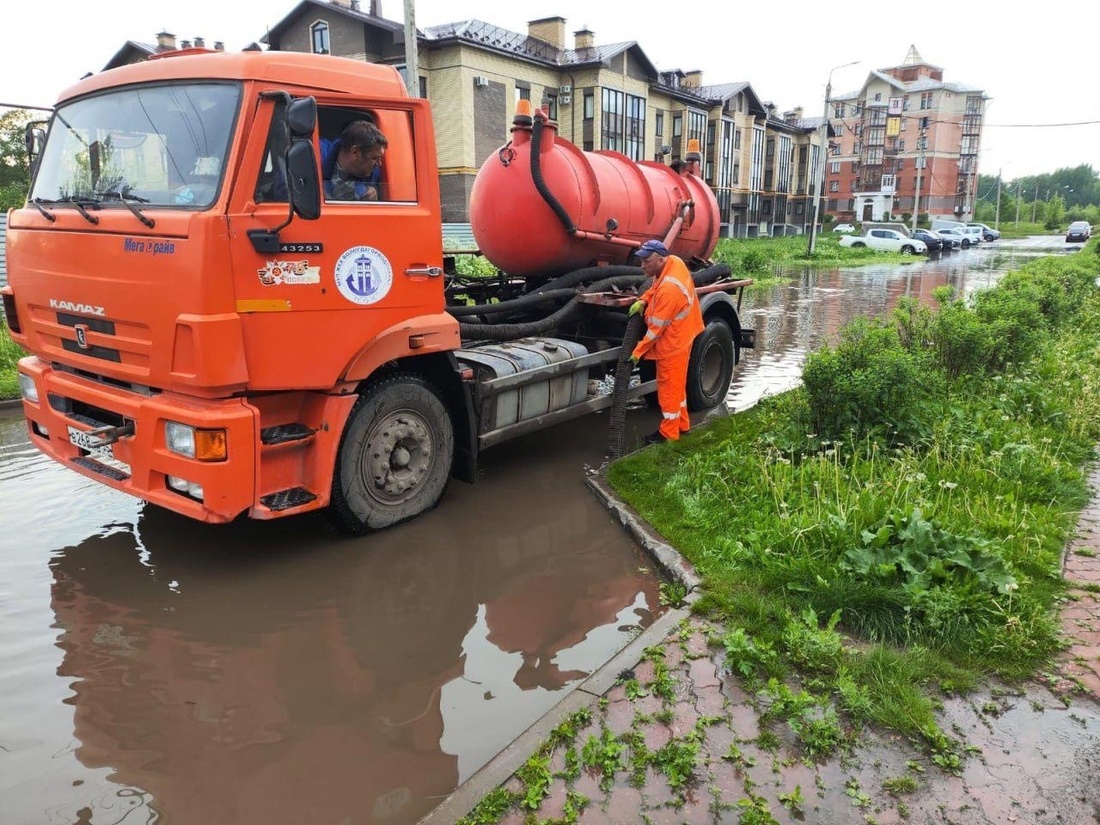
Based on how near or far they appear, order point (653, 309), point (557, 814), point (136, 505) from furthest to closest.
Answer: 1. point (653, 309)
2. point (136, 505)
3. point (557, 814)

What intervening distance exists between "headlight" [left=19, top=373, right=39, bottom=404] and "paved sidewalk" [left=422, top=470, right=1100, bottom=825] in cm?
387

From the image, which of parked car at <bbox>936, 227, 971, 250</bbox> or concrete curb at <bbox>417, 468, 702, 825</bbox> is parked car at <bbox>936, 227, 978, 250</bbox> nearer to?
parked car at <bbox>936, 227, 971, 250</bbox>

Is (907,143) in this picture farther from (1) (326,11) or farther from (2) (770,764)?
(2) (770,764)

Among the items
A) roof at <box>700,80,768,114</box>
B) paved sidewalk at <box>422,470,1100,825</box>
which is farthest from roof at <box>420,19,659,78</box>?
paved sidewalk at <box>422,470,1100,825</box>

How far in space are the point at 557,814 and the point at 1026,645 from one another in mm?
2265

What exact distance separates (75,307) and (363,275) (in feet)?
5.06

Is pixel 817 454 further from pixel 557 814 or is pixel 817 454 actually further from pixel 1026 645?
pixel 557 814

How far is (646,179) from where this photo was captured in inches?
322

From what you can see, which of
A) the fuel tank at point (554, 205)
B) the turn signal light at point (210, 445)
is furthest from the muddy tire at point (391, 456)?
the fuel tank at point (554, 205)

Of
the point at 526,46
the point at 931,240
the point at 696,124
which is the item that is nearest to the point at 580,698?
the point at 526,46

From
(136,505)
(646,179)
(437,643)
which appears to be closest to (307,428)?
(437,643)

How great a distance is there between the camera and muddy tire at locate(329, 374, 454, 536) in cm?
480

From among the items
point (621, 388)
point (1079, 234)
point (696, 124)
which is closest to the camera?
point (621, 388)

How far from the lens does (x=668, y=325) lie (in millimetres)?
6582
